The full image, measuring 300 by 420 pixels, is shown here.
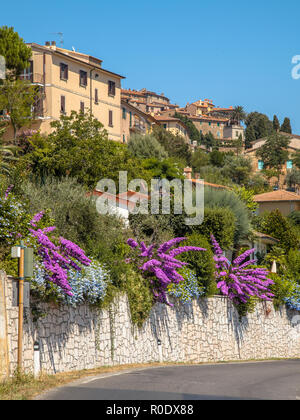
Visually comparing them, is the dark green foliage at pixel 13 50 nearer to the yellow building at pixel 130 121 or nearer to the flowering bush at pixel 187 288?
the yellow building at pixel 130 121

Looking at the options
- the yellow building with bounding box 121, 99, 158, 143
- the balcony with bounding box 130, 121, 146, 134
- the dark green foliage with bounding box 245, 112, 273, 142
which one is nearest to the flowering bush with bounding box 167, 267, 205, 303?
the yellow building with bounding box 121, 99, 158, 143

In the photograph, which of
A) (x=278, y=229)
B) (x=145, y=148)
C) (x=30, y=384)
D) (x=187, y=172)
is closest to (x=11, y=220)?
(x=30, y=384)

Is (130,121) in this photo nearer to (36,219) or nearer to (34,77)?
(34,77)

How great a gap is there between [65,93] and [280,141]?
301 feet

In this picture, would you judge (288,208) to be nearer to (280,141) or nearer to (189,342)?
(189,342)

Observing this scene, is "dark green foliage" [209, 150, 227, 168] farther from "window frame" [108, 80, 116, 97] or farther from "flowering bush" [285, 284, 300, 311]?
"flowering bush" [285, 284, 300, 311]

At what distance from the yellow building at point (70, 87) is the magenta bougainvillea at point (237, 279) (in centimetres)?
2291

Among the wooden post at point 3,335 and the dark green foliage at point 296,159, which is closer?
the wooden post at point 3,335

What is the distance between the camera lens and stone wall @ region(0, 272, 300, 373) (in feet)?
67.1

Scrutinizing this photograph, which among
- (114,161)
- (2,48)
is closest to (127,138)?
(2,48)

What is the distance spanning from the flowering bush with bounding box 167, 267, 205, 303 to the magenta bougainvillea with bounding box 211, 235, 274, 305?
9.21 feet

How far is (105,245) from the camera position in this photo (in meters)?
27.8

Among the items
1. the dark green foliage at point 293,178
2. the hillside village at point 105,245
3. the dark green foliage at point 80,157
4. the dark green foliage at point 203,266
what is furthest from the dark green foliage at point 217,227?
the dark green foliage at point 293,178

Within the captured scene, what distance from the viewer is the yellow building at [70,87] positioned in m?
60.7
